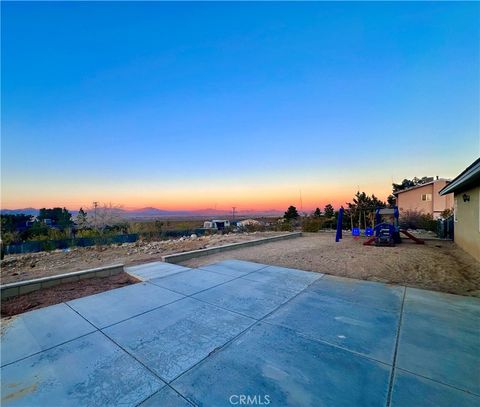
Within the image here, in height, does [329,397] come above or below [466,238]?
below

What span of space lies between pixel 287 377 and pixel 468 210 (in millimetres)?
8818

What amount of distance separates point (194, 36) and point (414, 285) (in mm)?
9708

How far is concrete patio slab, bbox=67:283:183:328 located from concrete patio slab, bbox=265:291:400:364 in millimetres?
1839

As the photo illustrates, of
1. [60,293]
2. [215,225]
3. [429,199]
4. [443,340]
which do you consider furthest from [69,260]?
[429,199]

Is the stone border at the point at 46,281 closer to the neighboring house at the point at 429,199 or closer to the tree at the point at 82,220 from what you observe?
the tree at the point at 82,220

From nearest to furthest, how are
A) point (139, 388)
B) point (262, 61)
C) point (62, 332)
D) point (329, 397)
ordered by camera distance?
1. point (329, 397)
2. point (139, 388)
3. point (62, 332)
4. point (262, 61)

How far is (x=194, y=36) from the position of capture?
25.7 ft

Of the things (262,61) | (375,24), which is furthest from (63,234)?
(375,24)

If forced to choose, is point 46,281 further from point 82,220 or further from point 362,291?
point 82,220

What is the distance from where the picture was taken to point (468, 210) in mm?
7090

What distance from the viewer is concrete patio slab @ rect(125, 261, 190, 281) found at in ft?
15.9

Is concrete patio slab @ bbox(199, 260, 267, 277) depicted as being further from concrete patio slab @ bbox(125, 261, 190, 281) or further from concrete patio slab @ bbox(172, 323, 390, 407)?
concrete patio slab @ bbox(172, 323, 390, 407)

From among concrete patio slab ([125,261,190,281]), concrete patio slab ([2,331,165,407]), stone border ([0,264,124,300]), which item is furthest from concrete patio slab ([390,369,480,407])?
stone border ([0,264,124,300])

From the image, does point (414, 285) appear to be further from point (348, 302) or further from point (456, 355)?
point (456, 355)
